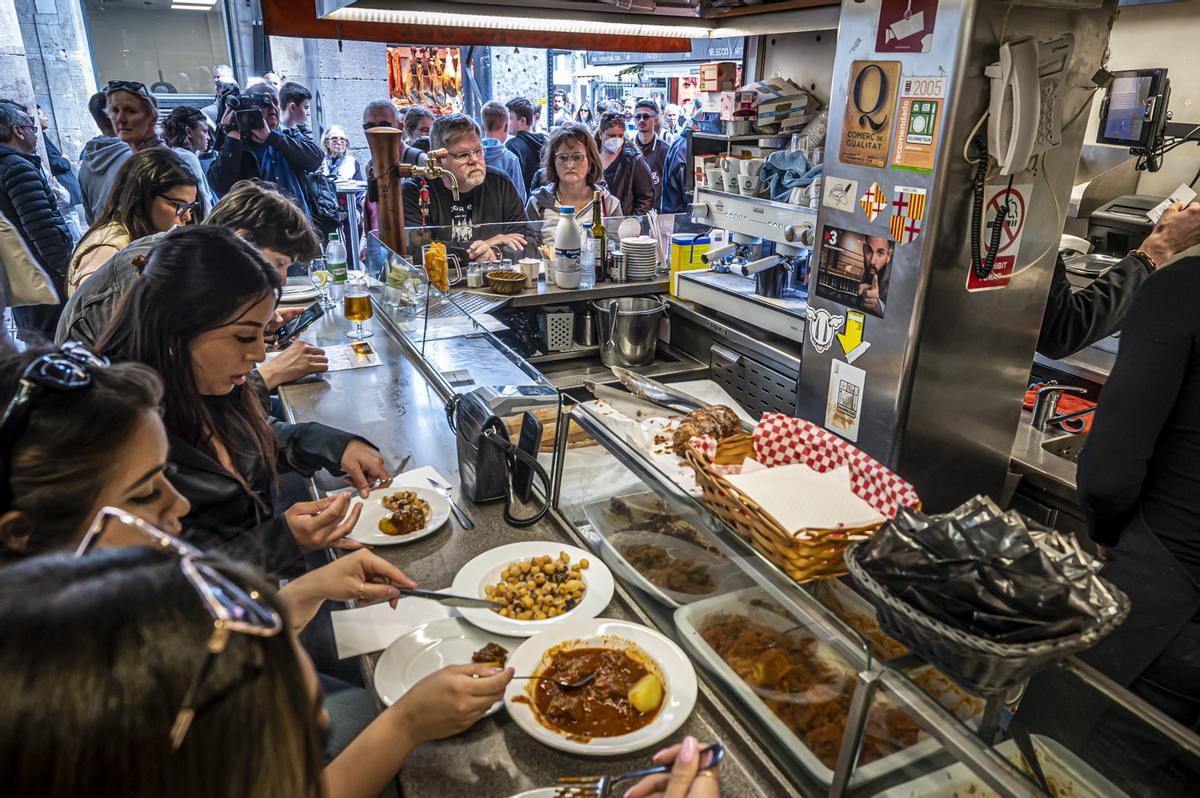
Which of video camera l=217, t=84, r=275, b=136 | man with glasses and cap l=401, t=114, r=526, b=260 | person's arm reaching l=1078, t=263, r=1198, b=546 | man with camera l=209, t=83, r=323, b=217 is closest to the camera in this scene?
person's arm reaching l=1078, t=263, r=1198, b=546

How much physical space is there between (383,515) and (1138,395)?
1.93 metres

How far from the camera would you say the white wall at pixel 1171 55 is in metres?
3.50

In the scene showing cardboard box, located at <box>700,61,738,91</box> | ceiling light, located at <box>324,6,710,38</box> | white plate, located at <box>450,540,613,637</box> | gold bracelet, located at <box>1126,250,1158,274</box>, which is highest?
ceiling light, located at <box>324,6,710,38</box>

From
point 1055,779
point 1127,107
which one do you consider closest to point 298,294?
point 1055,779

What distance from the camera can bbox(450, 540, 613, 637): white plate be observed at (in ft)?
5.06

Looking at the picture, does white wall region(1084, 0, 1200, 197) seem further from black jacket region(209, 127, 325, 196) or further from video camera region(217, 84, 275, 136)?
video camera region(217, 84, 275, 136)

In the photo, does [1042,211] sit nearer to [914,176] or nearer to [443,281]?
[914,176]

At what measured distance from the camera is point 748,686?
4.43 ft

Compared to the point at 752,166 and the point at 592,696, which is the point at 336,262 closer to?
the point at 752,166

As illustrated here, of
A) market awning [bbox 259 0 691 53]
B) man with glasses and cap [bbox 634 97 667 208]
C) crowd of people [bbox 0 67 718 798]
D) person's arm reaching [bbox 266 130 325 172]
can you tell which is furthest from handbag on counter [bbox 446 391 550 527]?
man with glasses and cap [bbox 634 97 667 208]

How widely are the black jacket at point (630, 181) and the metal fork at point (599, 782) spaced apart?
5607 millimetres

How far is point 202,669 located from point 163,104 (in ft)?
48.5

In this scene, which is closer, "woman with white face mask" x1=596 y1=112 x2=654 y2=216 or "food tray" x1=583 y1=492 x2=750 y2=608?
"food tray" x1=583 y1=492 x2=750 y2=608

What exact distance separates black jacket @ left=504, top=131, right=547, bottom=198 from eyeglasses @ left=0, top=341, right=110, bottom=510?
6.27 m
